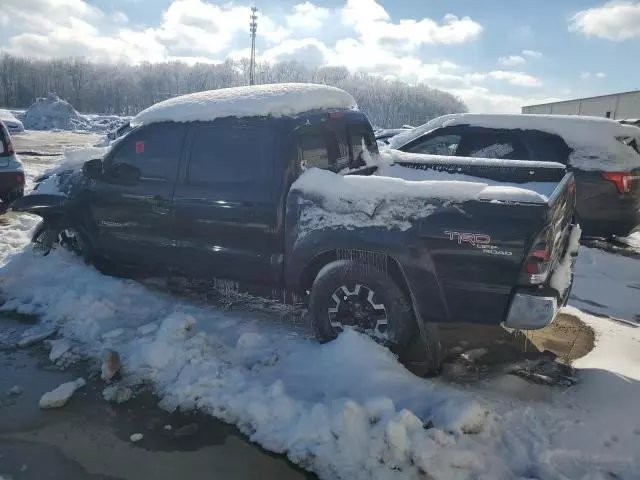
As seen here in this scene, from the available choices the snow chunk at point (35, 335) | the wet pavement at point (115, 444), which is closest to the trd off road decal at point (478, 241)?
the wet pavement at point (115, 444)

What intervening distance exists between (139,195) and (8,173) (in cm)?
410

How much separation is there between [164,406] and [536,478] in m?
2.30

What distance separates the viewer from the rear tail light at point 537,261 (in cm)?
313

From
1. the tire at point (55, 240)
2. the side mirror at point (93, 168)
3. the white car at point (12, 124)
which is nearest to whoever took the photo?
the side mirror at point (93, 168)

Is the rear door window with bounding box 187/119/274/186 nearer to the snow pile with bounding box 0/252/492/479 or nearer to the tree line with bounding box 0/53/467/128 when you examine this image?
the snow pile with bounding box 0/252/492/479

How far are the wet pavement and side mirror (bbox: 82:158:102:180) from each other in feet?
7.04

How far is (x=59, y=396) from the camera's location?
3275 millimetres

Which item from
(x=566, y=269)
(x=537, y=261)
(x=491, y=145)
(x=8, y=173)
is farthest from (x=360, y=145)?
(x=8, y=173)

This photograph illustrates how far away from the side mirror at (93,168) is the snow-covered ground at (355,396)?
1.14 meters

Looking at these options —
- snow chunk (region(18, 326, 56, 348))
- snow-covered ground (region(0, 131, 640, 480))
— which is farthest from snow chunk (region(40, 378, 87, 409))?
snow chunk (region(18, 326, 56, 348))

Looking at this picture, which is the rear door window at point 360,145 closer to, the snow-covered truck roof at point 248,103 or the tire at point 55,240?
the snow-covered truck roof at point 248,103

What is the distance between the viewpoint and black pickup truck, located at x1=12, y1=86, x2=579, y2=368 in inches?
128

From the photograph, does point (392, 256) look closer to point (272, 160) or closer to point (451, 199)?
point (451, 199)

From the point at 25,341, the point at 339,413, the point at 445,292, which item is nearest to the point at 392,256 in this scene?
the point at 445,292
